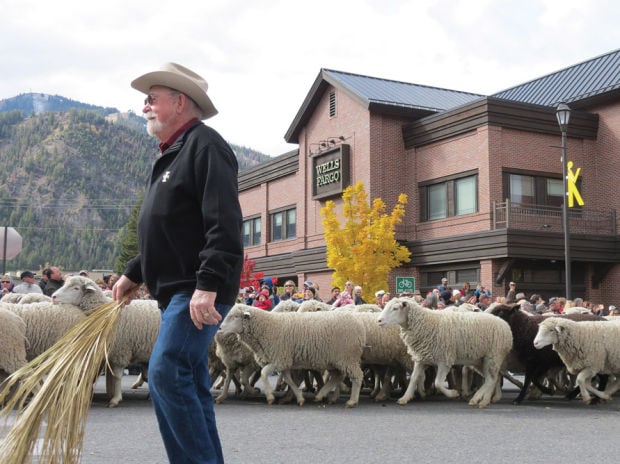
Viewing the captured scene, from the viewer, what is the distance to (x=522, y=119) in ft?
99.0

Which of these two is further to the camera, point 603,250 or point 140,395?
point 603,250

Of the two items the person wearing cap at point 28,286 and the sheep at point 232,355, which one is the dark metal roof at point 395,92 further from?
the sheep at point 232,355

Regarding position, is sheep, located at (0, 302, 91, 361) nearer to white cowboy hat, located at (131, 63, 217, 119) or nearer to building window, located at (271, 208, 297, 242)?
white cowboy hat, located at (131, 63, 217, 119)

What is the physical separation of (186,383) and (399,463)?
117 inches

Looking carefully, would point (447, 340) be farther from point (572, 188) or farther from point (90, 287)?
point (572, 188)

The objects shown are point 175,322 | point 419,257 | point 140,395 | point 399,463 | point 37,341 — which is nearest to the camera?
point 175,322

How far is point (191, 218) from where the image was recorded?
164 inches

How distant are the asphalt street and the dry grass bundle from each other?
0.25 m

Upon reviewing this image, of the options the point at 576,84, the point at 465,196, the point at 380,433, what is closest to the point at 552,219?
the point at 465,196

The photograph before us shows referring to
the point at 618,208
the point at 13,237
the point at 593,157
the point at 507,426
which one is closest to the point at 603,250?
the point at 618,208

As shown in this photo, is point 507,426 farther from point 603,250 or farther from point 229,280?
point 603,250

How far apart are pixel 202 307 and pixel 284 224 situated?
36442mm

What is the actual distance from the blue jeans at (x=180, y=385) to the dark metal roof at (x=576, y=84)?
29313 millimetres

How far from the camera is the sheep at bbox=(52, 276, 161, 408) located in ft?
35.6
